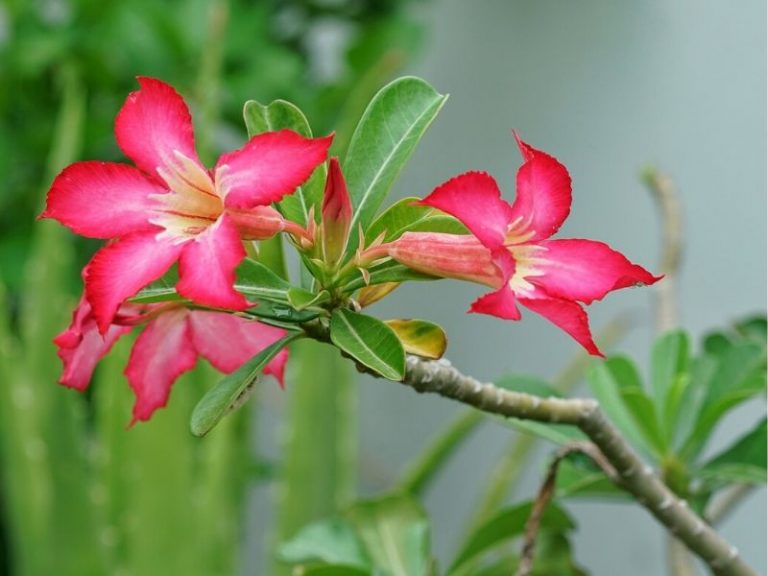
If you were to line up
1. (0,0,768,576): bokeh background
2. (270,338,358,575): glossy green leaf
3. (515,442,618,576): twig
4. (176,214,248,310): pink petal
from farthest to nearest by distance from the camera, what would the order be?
(0,0,768,576): bokeh background, (270,338,358,575): glossy green leaf, (515,442,618,576): twig, (176,214,248,310): pink petal

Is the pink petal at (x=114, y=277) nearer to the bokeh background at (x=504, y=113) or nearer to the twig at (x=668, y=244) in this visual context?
the twig at (x=668, y=244)

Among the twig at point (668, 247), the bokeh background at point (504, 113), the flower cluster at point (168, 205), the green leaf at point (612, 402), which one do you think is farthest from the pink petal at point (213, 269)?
the bokeh background at point (504, 113)

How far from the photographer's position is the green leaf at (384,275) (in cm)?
30

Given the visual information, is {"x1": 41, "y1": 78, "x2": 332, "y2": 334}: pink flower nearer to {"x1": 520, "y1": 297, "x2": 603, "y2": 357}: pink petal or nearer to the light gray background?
{"x1": 520, "y1": 297, "x2": 603, "y2": 357}: pink petal

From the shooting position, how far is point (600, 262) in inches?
10.9

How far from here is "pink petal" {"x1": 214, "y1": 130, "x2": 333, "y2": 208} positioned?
0.27 meters

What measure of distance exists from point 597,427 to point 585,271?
9 centimetres

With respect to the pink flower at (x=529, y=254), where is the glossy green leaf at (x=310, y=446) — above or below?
below

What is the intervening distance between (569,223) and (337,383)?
1.30ft

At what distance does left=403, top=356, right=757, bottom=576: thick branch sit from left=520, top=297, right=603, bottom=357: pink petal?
52 millimetres

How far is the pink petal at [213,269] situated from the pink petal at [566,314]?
0.25ft

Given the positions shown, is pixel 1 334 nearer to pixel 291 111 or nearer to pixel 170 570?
pixel 170 570

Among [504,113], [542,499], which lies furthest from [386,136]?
[504,113]

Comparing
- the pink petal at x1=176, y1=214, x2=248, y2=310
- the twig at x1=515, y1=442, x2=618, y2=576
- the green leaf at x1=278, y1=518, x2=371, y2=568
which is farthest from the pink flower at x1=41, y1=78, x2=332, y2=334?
the green leaf at x1=278, y1=518, x2=371, y2=568
